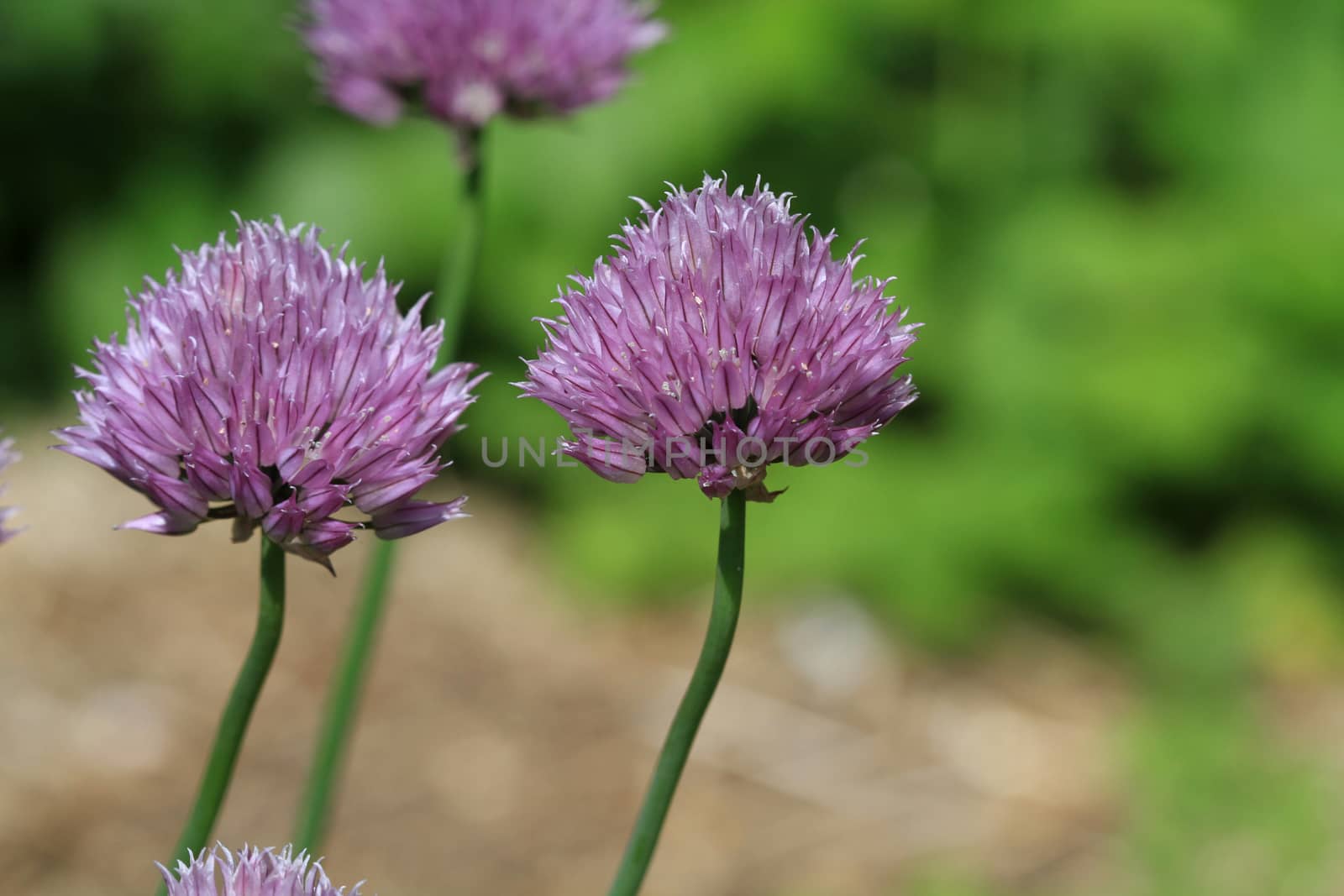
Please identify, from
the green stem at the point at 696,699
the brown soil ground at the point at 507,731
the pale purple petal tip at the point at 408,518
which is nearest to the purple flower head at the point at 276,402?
the pale purple petal tip at the point at 408,518

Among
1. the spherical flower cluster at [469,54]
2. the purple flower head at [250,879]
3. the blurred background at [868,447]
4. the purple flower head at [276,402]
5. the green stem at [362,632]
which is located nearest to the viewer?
the purple flower head at [250,879]

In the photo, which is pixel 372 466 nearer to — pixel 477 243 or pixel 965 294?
pixel 477 243

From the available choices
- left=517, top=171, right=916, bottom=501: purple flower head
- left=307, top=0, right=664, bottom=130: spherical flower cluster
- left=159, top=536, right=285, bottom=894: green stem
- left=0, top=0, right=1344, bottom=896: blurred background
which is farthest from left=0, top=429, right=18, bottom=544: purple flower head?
left=0, top=0, right=1344, bottom=896: blurred background

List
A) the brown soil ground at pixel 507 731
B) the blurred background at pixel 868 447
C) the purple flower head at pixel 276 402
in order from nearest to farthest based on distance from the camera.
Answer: the purple flower head at pixel 276 402
the brown soil ground at pixel 507 731
the blurred background at pixel 868 447

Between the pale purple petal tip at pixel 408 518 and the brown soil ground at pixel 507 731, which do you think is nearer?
the pale purple petal tip at pixel 408 518

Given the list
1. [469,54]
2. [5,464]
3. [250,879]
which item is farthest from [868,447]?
[250,879]

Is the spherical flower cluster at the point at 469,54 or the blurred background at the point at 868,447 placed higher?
the blurred background at the point at 868,447

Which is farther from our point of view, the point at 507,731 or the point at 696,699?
the point at 507,731

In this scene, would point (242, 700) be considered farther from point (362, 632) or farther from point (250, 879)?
point (362, 632)

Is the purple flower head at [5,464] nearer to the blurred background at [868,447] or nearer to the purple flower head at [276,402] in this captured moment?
the purple flower head at [276,402]
